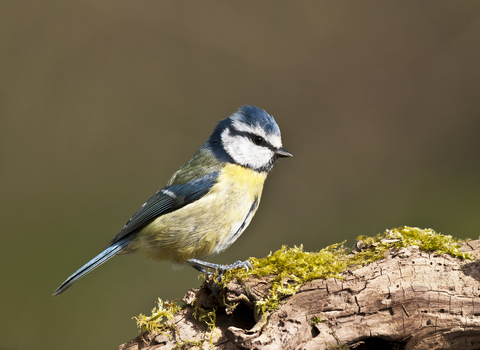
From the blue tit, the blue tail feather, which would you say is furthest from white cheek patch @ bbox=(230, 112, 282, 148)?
the blue tail feather

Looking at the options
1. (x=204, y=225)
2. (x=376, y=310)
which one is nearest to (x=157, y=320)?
(x=204, y=225)

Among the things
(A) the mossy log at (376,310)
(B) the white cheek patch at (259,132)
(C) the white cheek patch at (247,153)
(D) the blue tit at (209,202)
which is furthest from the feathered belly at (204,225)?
(A) the mossy log at (376,310)

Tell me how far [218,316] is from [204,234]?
38 centimetres

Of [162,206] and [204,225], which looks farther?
[162,206]

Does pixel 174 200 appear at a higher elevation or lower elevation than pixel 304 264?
higher

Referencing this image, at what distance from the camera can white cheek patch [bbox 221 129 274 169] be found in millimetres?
1793

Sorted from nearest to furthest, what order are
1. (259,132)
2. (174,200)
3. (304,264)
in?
(304,264), (174,200), (259,132)

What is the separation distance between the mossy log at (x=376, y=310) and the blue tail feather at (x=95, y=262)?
1.83ft

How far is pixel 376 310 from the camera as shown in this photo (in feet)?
3.72

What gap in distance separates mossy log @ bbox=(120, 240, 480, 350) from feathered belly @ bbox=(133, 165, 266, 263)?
0.39m

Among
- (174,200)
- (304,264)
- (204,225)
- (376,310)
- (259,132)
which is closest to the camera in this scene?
(376,310)

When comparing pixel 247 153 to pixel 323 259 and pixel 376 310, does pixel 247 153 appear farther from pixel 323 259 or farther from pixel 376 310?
pixel 376 310

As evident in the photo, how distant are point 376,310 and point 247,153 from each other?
3.02 ft

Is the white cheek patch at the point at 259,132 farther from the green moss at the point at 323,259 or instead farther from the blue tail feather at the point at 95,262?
the blue tail feather at the point at 95,262
